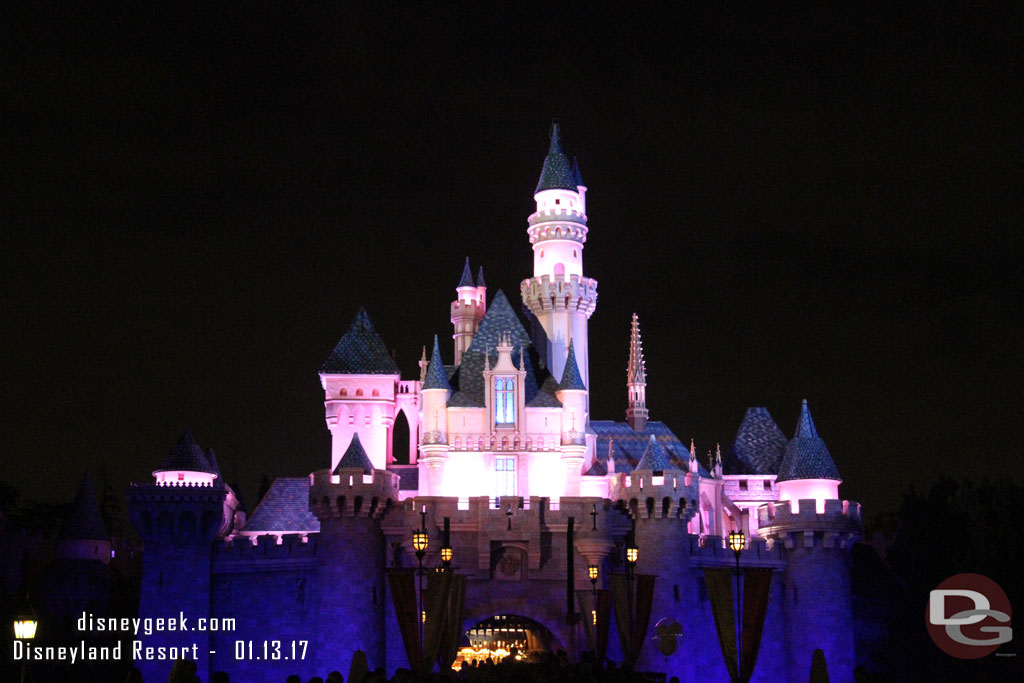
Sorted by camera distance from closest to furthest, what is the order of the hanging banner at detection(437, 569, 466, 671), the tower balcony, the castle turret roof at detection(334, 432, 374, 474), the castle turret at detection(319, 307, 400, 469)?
the hanging banner at detection(437, 569, 466, 671) → the castle turret roof at detection(334, 432, 374, 474) → the castle turret at detection(319, 307, 400, 469) → the tower balcony

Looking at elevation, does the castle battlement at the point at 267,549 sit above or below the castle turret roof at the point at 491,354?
below

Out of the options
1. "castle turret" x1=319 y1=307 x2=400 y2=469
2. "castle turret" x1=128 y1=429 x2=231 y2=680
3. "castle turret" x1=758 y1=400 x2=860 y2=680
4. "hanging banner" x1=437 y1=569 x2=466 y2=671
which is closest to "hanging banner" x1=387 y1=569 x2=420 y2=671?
"hanging banner" x1=437 y1=569 x2=466 y2=671

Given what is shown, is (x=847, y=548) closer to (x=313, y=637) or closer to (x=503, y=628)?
(x=503, y=628)

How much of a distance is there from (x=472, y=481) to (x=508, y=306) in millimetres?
8114

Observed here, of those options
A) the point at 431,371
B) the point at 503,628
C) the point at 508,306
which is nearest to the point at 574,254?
the point at 508,306

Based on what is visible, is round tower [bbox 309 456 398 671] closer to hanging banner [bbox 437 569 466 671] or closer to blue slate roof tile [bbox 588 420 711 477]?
hanging banner [bbox 437 569 466 671]

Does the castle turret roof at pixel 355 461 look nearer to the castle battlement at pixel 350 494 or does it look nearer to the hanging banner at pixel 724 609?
the castle battlement at pixel 350 494

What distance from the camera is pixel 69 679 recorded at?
58719mm

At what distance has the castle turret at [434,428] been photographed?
6053 centimetres

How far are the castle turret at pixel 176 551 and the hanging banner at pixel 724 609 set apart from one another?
2096cm

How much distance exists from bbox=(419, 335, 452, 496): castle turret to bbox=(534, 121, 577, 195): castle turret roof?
369 inches

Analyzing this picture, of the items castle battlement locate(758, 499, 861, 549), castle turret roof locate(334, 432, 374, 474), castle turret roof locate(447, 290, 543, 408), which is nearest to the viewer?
castle turret roof locate(334, 432, 374, 474)

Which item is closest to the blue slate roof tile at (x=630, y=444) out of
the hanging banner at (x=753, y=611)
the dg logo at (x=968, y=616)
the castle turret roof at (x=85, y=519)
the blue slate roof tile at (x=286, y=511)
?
the dg logo at (x=968, y=616)

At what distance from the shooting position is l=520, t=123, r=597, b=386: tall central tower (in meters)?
65.9
